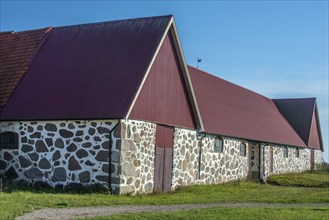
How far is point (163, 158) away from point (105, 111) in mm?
3732

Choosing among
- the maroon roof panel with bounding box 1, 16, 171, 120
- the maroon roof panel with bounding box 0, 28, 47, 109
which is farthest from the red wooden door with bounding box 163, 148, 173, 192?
the maroon roof panel with bounding box 0, 28, 47, 109

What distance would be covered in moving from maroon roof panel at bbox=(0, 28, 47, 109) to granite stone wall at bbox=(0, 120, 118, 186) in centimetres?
191

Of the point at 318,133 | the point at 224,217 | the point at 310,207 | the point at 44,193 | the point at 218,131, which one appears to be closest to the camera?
the point at 224,217

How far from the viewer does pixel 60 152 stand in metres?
19.1

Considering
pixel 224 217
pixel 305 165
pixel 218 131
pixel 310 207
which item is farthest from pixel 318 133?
pixel 224 217

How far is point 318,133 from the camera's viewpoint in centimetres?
4947

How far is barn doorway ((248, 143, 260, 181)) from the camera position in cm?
3135

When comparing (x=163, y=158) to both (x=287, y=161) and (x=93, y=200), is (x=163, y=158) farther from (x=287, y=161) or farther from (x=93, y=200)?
(x=287, y=161)

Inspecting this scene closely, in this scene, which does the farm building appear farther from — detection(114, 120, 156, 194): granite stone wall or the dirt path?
the dirt path

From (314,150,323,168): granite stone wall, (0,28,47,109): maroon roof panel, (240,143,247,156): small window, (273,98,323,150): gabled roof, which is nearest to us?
(0,28,47,109): maroon roof panel

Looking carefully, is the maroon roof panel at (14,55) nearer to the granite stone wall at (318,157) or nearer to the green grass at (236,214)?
the green grass at (236,214)

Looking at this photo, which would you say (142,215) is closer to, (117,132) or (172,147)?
(117,132)

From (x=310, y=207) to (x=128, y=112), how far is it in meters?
6.79

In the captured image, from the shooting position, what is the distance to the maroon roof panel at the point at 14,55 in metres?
21.2
